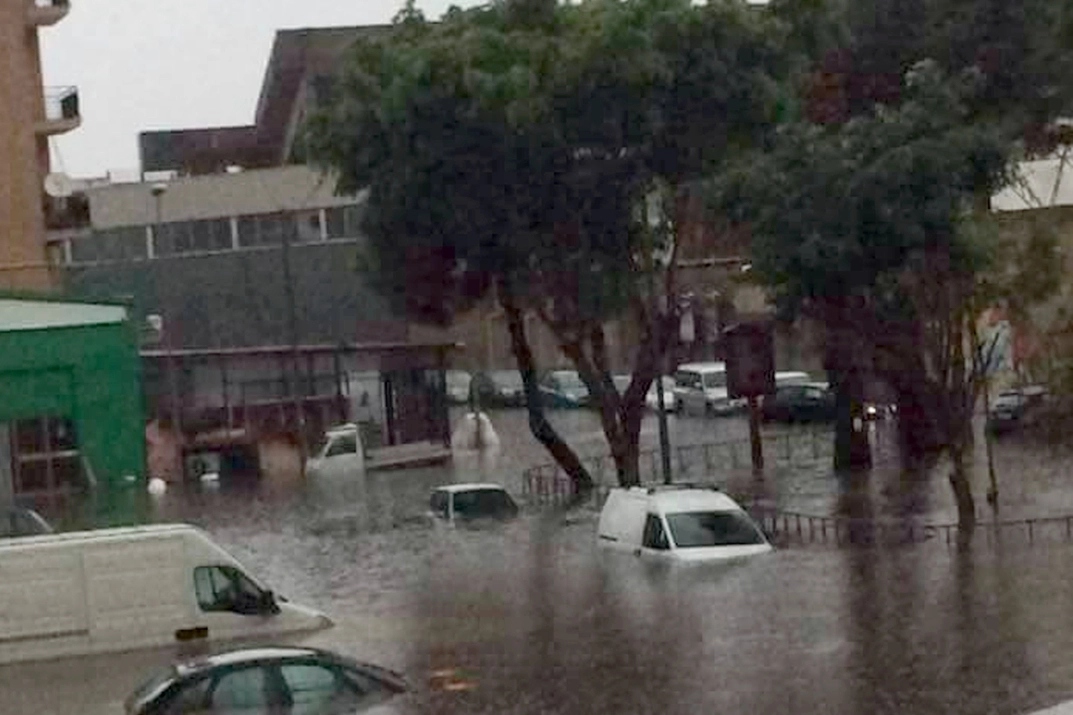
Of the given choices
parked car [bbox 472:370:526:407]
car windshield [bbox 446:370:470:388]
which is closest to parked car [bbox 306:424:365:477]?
parked car [bbox 472:370:526:407]

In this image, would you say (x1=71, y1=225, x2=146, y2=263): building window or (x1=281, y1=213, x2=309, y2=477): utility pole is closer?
(x1=281, y1=213, x2=309, y2=477): utility pole

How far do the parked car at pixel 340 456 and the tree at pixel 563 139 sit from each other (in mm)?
16066

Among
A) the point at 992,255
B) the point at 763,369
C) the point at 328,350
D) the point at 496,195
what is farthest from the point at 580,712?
the point at 328,350

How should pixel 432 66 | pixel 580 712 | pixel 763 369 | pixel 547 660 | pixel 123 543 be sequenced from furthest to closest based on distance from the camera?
pixel 763 369
pixel 432 66
pixel 123 543
pixel 547 660
pixel 580 712

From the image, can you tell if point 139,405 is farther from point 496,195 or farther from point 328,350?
point 328,350

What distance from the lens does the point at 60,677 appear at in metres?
30.0

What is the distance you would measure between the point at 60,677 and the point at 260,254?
2407 inches

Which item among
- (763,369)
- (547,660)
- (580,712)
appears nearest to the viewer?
(580,712)

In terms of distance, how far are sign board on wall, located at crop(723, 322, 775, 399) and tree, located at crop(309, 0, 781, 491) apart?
3.99 m

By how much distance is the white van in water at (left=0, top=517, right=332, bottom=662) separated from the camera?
31.5 m

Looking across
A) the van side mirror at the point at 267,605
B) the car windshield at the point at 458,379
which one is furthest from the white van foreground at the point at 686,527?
the car windshield at the point at 458,379

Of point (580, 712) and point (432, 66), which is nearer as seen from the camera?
point (580, 712)

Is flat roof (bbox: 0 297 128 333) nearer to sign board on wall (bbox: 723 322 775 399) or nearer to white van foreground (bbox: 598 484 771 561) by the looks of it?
sign board on wall (bbox: 723 322 775 399)

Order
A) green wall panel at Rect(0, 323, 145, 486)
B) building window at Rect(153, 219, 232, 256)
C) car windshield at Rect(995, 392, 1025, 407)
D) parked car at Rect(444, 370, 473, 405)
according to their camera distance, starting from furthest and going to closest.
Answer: parked car at Rect(444, 370, 473, 405) → building window at Rect(153, 219, 232, 256) → car windshield at Rect(995, 392, 1025, 407) → green wall panel at Rect(0, 323, 145, 486)
